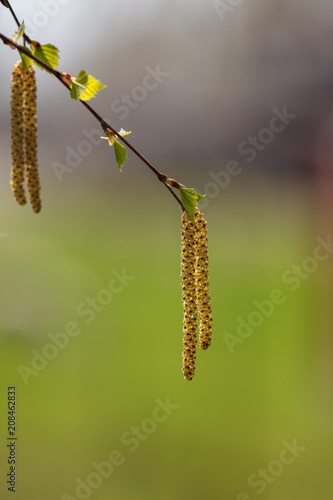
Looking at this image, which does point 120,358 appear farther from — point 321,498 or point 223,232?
point 321,498

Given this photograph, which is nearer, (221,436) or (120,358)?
(221,436)

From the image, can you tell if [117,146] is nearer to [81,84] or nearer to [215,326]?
[81,84]

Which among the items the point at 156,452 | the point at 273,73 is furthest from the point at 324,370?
the point at 273,73

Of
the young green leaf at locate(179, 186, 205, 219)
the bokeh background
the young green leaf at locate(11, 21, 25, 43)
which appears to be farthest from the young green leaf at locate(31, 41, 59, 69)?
the bokeh background

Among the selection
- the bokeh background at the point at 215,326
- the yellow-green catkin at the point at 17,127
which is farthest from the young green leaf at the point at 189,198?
the bokeh background at the point at 215,326

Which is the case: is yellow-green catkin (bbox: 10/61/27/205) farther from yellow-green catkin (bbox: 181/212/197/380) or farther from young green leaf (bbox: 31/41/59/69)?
yellow-green catkin (bbox: 181/212/197/380)

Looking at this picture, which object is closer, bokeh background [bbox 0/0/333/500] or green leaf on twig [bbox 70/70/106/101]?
green leaf on twig [bbox 70/70/106/101]

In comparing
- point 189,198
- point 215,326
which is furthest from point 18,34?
point 215,326
